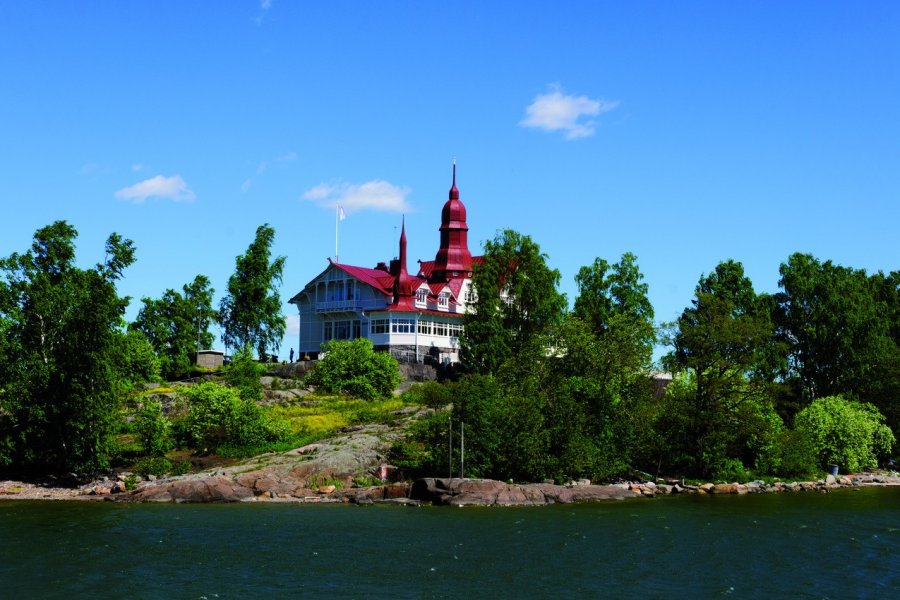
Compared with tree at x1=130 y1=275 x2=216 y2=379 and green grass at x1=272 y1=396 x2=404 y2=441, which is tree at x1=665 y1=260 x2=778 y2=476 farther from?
tree at x1=130 y1=275 x2=216 y2=379

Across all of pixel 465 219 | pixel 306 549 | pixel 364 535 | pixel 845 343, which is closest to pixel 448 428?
pixel 364 535

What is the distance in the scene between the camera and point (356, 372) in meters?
73.1

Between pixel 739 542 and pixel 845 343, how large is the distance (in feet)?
132

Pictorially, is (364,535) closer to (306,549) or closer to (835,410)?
(306,549)

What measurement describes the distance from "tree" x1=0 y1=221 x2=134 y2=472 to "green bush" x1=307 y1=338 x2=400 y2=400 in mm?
20210

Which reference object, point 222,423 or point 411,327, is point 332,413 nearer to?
point 222,423

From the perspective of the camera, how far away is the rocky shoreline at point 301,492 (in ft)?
159

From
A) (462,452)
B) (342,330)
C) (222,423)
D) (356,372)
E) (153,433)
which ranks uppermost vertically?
(342,330)

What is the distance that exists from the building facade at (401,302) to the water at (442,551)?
37.8 meters

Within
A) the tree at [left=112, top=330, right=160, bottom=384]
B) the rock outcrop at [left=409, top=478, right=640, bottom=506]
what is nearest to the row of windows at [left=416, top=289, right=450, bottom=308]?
the tree at [left=112, top=330, right=160, bottom=384]

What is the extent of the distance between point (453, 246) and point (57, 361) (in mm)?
44966

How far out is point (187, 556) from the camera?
33.9 meters

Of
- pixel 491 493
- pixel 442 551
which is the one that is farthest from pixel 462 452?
pixel 442 551

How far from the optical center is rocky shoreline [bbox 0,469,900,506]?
4834 cm
